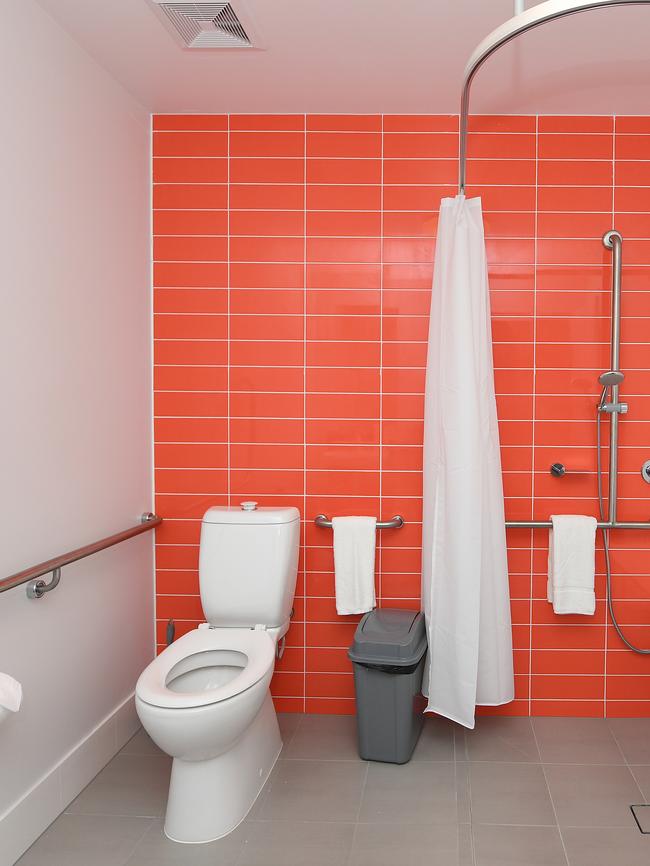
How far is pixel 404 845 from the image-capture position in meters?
1.94

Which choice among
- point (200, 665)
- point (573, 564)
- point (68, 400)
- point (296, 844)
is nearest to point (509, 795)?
point (296, 844)

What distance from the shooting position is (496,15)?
77.6 inches

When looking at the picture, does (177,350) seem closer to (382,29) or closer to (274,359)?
(274,359)

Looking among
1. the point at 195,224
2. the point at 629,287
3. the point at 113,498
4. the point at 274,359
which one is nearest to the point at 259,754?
the point at 113,498

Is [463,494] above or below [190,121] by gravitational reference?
below

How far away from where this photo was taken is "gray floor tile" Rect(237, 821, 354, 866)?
6.13ft

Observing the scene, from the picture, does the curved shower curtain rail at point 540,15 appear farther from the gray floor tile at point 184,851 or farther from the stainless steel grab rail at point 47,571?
the gray floor tile at point 184,851

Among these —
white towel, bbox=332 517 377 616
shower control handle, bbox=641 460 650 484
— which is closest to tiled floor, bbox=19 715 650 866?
white towel, bbox=332 517 377 616

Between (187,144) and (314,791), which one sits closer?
(314,791)

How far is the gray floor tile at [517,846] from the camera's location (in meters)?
1.87

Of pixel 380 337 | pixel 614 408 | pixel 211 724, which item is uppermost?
pixel 380 337

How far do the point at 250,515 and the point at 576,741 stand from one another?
1.44 meters

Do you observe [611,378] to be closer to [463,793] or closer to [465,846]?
[463,793]

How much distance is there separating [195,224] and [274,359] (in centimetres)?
61
